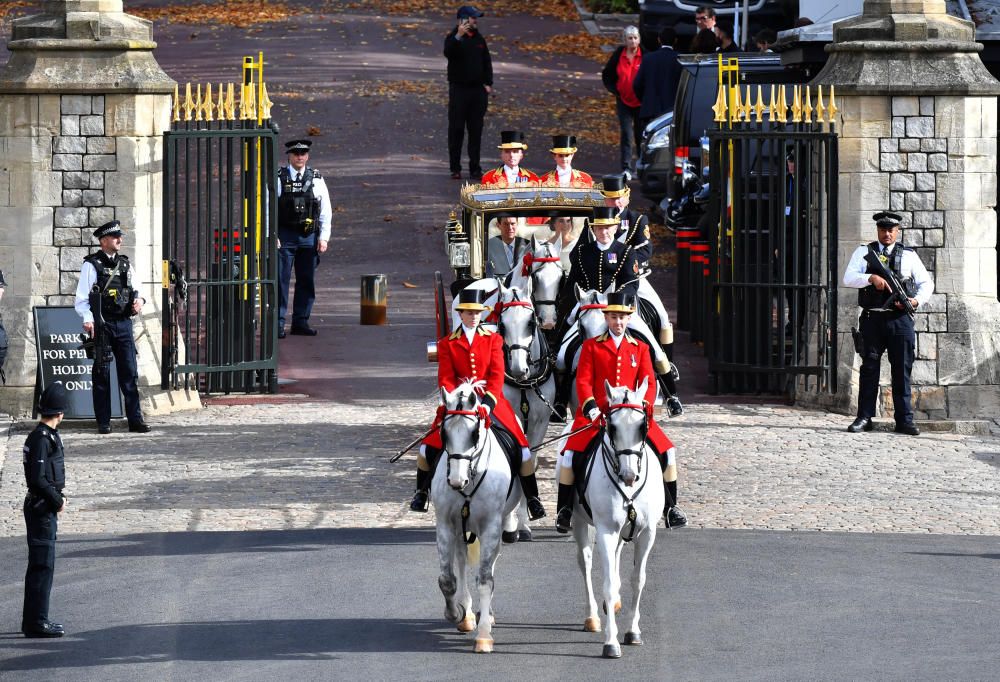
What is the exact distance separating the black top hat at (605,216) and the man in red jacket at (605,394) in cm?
270

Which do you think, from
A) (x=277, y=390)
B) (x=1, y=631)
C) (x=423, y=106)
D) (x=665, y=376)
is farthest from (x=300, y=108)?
(x=1, y=631)

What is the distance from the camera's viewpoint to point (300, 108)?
34312 millimetres

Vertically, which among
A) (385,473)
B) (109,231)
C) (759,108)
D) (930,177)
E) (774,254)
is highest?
(759,108)

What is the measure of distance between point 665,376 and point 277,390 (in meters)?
6.30

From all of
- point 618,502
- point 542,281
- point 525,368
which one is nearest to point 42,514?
point 618,502

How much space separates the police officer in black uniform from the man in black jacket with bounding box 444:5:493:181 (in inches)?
683

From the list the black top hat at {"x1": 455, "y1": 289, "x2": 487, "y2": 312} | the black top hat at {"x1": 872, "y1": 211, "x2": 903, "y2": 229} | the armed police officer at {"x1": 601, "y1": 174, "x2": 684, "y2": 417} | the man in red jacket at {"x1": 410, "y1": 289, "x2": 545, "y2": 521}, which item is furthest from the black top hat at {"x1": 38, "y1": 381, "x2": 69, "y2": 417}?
the black top hat at {"x1": 872, "y1": 211, "x2": 903, "y2": 229}

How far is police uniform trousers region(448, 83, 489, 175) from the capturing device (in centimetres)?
2828

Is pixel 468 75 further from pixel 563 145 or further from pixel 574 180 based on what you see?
pixel 574 180

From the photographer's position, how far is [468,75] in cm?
2809

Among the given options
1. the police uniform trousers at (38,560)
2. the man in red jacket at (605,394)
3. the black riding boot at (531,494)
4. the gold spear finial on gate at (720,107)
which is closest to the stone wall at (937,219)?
the gold spear finial on gate at (720,107)

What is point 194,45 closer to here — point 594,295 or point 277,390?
point 277,390

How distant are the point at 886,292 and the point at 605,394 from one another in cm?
730

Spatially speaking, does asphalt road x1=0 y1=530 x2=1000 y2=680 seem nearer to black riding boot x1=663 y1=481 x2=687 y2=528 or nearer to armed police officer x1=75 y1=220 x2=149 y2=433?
black riding boot x1=663 y1=481 x2=687 y2=528
